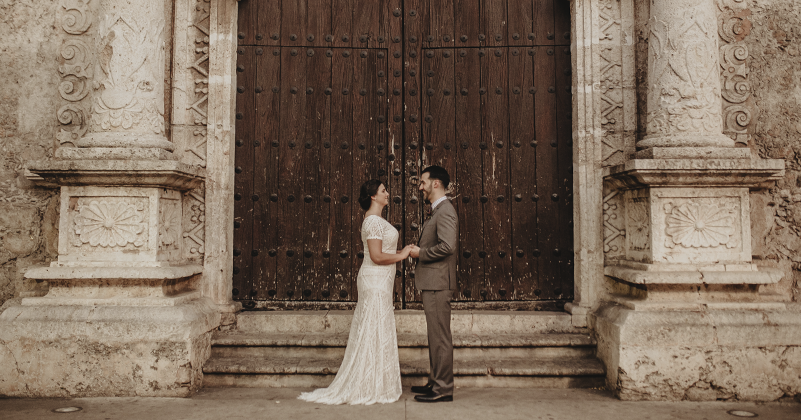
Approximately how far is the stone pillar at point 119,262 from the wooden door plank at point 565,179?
9.33 feet

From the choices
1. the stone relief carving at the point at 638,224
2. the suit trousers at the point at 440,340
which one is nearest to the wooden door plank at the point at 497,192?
the stone relief carving at the point at 638,224

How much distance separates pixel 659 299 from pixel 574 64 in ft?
6.51

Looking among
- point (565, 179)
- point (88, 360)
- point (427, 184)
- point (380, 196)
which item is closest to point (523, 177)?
point (565, 179)

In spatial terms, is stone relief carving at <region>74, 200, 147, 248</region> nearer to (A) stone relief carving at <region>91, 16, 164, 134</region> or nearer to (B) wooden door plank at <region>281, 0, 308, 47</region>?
(A) stone relief carving at <region>91, 16, 164, 134</region>

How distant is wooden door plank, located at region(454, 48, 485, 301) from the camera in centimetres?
429

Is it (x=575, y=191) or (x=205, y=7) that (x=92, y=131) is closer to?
(x=205, y=7)

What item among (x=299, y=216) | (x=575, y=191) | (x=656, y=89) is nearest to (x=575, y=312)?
(x=575, y=191)

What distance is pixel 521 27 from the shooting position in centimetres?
440

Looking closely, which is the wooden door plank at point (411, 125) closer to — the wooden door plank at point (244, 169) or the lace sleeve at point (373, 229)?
the lace sleeve at point (373, 229)

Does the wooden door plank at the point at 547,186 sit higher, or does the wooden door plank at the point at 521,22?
the wooden door plank at the point at 521,22

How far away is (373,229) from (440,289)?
588 millimetres

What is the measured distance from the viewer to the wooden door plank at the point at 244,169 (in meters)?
4.24

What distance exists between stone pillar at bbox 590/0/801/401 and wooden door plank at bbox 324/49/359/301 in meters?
2.04

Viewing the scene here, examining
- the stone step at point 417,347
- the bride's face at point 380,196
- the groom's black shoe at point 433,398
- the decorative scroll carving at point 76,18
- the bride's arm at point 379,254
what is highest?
the decorative scroll carving at point 76,18
